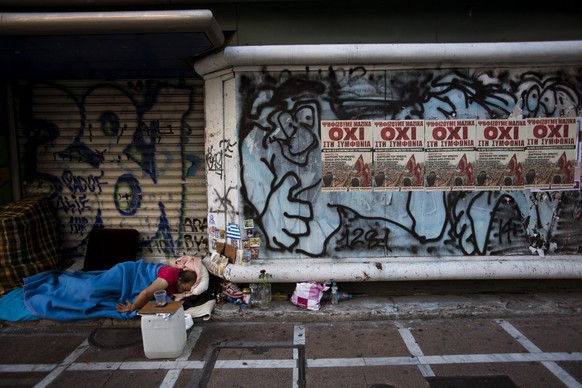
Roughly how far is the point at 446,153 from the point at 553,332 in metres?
2.51

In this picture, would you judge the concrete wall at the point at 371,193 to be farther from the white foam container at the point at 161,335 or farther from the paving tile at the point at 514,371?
the paving tile at the point at 514,371

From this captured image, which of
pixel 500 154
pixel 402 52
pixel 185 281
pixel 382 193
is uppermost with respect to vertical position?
pixel 402 52

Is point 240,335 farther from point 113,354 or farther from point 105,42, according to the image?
point 105,42

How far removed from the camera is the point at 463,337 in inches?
177

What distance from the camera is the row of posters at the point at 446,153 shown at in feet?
17.5

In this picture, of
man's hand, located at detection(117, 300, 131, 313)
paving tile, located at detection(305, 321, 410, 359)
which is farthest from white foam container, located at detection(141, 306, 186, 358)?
paving tile, located at detection(305, 321, 410, 359)

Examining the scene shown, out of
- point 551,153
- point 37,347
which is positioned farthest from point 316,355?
point 551,153

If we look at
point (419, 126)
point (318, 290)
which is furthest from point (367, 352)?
point (419, 126)

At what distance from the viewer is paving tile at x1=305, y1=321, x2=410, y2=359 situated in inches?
167

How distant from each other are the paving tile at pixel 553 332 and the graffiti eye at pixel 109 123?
631 centimetres

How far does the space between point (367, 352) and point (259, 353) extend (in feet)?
3.86

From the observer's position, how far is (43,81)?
20.3ft

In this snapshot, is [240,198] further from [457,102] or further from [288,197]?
[457,102]

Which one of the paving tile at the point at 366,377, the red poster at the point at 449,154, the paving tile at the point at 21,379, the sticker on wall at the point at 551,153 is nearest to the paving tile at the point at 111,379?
the paving tile at the point at 21,379
